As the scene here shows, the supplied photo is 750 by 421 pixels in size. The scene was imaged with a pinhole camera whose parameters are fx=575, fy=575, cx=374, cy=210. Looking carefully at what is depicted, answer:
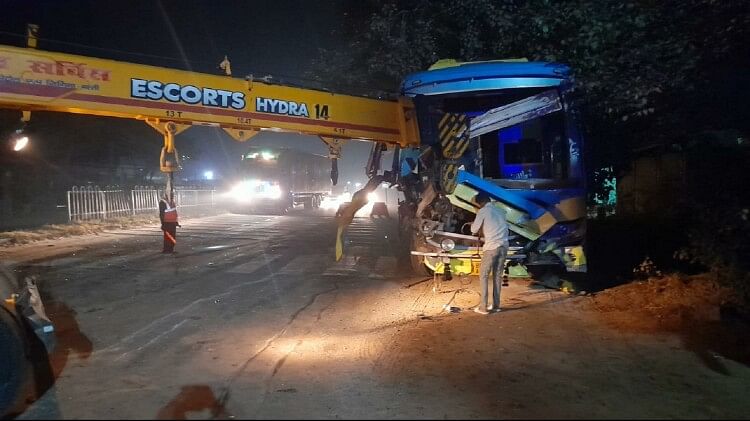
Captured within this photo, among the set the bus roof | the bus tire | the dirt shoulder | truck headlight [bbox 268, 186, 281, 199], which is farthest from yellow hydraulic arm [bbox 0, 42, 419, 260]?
truck headlight [bbox 268, 186, 281, 199]

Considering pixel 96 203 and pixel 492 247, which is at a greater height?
pixel 96 203

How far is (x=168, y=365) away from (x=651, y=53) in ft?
30.0

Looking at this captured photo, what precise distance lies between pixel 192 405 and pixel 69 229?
1594 centimetres

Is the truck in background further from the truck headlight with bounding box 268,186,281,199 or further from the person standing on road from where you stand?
the person standing on road

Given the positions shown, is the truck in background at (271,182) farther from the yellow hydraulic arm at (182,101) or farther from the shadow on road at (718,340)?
the shadow on road at (718,340)

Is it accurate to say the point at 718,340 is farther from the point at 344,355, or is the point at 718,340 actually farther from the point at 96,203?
the point at 96,203

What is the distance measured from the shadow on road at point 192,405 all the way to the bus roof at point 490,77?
6.12 meters

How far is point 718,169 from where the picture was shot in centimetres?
754

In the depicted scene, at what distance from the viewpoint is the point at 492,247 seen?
793 centimetres

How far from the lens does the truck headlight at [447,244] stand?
909 cm

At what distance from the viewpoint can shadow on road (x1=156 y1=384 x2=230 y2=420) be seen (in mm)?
4395

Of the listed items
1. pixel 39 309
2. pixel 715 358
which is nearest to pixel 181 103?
pixel 39 309

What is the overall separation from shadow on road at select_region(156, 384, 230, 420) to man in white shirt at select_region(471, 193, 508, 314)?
410 cm

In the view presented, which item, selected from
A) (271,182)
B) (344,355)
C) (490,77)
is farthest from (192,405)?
(271,182)
